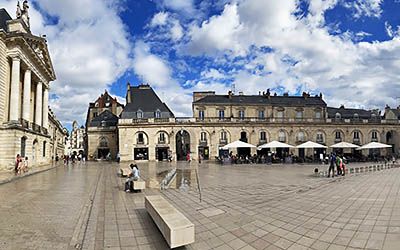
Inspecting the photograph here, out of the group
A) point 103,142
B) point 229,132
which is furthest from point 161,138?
point 103,142

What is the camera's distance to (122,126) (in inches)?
1681

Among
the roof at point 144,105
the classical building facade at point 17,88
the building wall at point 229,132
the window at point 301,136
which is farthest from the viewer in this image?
the window at point 301,136

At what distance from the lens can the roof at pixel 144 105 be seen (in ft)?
150

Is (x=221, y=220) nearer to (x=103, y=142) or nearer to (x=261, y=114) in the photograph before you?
(x=261, y=114)

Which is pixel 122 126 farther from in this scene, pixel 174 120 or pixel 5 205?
pixel 5 205

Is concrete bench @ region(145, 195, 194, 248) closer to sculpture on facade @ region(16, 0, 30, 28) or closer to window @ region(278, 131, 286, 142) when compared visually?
sculpture on facade @ region(16, 0, 30, 28)

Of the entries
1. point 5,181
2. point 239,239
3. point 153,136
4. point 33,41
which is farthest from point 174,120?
point 239,239

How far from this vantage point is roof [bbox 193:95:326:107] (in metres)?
49.1

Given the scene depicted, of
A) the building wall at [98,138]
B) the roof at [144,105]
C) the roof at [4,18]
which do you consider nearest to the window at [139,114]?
the roof at [144,105]

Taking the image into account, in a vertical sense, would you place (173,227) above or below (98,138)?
below

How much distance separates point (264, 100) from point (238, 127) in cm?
1004

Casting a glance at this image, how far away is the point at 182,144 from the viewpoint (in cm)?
4956

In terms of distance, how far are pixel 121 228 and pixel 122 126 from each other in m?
37.7

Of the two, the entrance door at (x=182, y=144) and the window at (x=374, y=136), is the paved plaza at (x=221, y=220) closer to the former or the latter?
the entrance door at (x=182, y=144)
